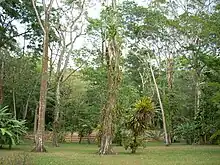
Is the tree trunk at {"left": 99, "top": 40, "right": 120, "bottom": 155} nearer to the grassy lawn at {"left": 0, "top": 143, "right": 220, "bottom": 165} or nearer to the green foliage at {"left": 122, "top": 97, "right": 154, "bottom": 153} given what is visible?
the grassy lawn at {"left": 0, "top": 143, "right": 220, "bottom": 165}

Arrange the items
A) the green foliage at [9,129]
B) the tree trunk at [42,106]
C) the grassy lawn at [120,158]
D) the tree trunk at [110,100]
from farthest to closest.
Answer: the green foliage at [9,129] → the tree trunk at [42,106] → the tree trunk at [110,100] → the grassy lawn at [120,158]

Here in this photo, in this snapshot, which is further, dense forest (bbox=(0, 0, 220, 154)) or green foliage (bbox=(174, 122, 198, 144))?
green foliage (bbox=(174, 122, 198, 144))

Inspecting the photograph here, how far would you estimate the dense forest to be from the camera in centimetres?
2050

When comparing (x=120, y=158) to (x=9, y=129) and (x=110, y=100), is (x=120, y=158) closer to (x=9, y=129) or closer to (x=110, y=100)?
(x=110, y=100)

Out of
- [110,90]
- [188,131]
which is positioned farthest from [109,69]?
[188,131]

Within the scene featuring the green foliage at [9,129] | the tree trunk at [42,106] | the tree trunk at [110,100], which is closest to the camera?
the tree trunk at [110,100]

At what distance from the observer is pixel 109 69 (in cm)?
1986

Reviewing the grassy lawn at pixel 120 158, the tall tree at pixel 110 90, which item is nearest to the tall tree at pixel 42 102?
the grassy lawn at pixel 120 158

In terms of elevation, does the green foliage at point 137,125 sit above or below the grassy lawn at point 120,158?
above

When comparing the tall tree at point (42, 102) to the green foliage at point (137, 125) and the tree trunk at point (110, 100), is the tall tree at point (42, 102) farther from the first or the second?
the green foliage at point (137, 125)

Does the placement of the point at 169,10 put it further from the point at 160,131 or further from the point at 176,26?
the point at 160,131

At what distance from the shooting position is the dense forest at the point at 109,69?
2050 cm

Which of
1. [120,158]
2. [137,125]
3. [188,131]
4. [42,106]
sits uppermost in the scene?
[42,106]

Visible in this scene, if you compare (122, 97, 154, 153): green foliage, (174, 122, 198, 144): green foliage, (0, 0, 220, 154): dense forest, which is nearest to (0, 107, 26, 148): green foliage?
(0, 0, 220, 154): dense forest
